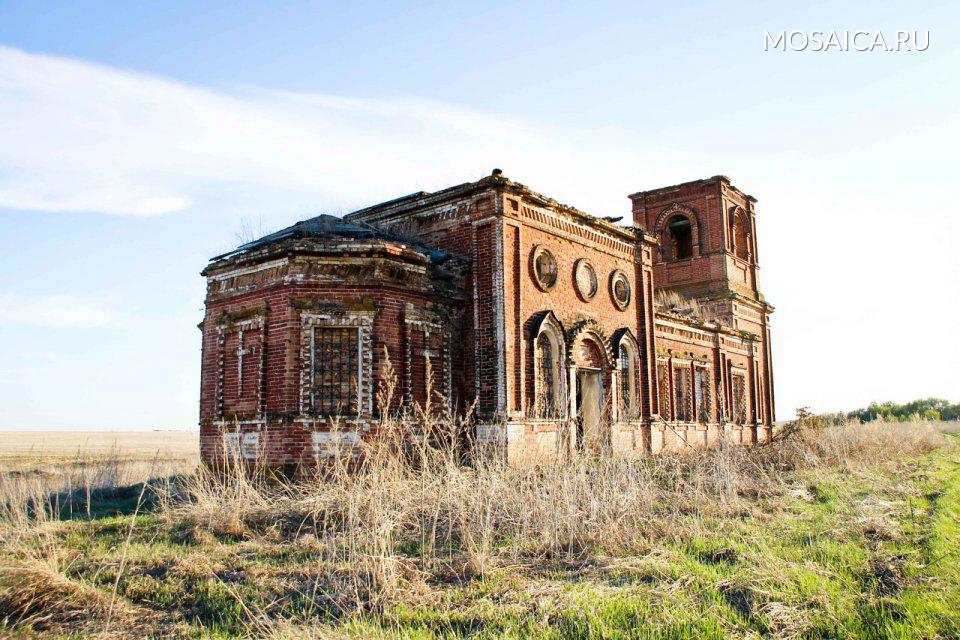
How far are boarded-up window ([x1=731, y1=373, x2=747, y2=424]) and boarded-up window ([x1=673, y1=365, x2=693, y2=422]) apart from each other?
4168mm

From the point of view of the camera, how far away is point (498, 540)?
28.5 ft

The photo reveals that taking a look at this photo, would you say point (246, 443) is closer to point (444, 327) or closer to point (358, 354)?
point (358, 354)

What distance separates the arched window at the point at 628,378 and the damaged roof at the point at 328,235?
6.60 meters

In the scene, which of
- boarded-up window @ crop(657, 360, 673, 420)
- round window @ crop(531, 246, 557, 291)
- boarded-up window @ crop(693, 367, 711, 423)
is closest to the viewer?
round window @ crop(531, 246, 557, 291)

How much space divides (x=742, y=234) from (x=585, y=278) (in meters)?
18.0

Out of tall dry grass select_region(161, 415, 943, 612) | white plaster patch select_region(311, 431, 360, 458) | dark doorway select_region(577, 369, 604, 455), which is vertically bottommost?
tall dry grass select_region(161, 415, 943, 612)

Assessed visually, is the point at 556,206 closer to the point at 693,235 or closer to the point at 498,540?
the point at 498,540

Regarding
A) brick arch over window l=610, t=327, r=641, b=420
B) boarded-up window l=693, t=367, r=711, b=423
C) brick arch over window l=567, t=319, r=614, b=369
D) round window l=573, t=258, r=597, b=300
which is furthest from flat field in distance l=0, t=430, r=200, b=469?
boarded-up window l=693, t=367, r=711, b=423

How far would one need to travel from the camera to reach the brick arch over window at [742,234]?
33.1m

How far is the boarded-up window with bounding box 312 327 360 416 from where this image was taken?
14.1 m

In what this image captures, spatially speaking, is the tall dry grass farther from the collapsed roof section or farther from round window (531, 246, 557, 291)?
round window (531, 246, 557, 291)

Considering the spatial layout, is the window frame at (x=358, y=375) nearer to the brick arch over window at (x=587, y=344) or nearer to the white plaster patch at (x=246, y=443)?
the white plaster patch at (x=246, y=443)

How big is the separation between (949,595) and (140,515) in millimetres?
10889

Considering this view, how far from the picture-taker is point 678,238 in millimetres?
33781
